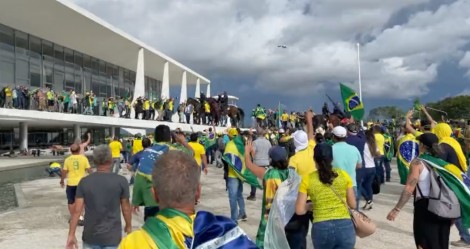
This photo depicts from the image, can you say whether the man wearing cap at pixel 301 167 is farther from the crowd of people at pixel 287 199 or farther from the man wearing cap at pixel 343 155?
the man wearing cap at pixel 343 155

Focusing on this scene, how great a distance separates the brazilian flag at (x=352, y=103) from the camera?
12570 mm

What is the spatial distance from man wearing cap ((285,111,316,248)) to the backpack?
109cm

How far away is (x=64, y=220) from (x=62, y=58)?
33.4m

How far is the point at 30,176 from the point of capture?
→ 19328mm

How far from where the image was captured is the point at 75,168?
7.28 meters

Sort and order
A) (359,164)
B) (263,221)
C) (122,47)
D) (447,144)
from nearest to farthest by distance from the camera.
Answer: (263,221), (447,144), (359,164), (122,47)

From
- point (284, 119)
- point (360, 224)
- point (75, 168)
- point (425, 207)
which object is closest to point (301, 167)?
point (360, 224)

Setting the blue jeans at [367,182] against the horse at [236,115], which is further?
the horse at [236,115]

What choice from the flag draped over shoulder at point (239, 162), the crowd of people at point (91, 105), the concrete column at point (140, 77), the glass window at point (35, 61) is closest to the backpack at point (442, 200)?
the flag draped over shoulder at point (239, 162)

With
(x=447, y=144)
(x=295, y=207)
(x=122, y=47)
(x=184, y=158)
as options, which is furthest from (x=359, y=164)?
(x=122, y=47)

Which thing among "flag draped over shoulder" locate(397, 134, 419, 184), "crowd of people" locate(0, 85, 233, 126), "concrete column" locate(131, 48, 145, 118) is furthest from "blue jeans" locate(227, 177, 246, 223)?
"concrete column" locate(131, 48, 145, 118)

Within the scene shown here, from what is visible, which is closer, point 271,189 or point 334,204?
point 334,204

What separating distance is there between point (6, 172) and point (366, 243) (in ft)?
61.8

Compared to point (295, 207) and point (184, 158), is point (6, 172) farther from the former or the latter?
point (184, 158)
